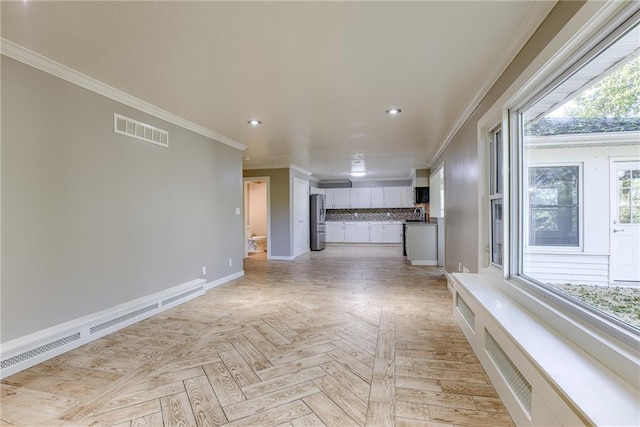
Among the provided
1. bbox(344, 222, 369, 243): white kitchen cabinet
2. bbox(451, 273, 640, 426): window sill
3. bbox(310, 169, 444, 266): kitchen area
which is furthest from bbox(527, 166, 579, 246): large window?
bbox(344, 222, 369, 243): white kitchen cabinet

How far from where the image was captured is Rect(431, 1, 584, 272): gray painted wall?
1680mm

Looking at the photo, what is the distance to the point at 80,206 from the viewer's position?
8.69 feet

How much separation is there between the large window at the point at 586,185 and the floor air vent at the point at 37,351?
3.60 metres

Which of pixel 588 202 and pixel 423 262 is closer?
pixel 588 202

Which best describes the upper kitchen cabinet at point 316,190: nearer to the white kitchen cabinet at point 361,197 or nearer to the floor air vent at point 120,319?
the white kitchen cabinet at point 361,197

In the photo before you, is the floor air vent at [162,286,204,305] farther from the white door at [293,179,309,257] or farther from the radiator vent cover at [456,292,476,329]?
the white door at [293,179,309,257]

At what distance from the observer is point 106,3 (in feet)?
5.52

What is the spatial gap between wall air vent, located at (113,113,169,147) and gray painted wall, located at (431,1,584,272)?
3541 mm

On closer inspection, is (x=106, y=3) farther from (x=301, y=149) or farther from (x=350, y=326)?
(x=301, y=149)

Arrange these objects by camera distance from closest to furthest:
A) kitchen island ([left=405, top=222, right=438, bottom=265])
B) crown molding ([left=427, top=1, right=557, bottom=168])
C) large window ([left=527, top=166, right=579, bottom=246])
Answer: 1. crown molding ([left=427, top=1, right=557, bottom=168])
2. large window ([left=527, top=166, right=579, bottom=246])
3. kitchen island ([left=405, top=222, right=438, bottom=265])

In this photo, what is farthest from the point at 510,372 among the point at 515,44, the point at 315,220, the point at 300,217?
the point at 315,220

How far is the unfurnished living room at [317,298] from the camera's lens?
57.7 inches

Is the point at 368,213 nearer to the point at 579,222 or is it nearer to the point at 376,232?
the point at 376,232

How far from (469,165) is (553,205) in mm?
1411
